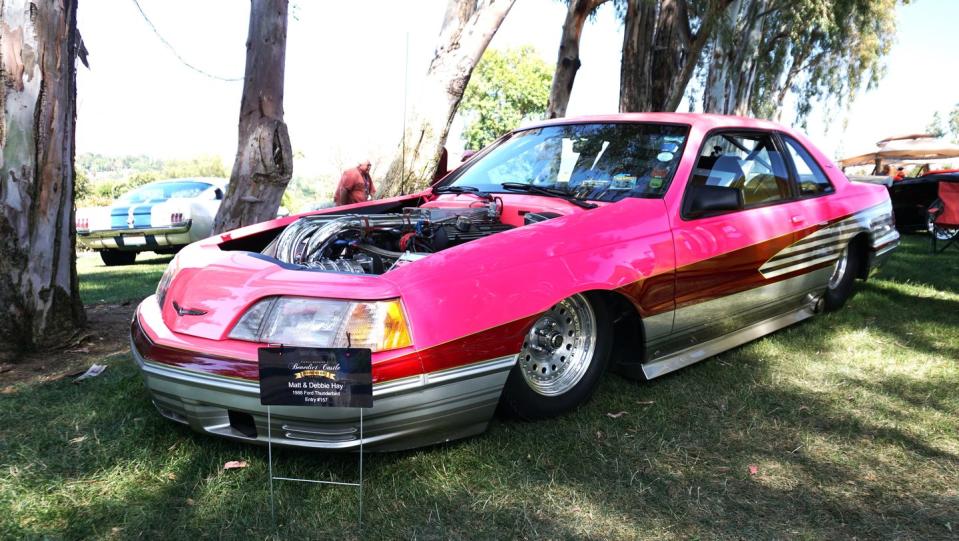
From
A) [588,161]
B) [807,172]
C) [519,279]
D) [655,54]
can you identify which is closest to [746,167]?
[807,172]

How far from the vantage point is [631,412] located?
10.3ft

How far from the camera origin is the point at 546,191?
3.61 meters

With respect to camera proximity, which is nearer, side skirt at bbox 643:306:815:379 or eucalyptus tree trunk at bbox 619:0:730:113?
side skirt at bbox 643:306:815:379

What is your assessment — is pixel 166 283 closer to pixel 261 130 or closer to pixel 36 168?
pixel 36 168

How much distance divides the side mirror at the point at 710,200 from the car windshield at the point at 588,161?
15 centimetres

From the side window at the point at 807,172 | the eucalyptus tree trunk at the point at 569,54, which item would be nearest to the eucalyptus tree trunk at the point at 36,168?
the side window at the point at 807,172

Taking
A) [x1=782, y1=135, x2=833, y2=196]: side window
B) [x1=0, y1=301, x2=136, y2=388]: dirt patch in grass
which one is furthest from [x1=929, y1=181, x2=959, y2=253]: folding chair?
[x1=0, y1=301, x2=136, y2=388]: dirt patch in grass

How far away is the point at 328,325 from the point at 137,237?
8639mm

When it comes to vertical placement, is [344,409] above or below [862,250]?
below

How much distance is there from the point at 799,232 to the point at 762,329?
24.7 inches

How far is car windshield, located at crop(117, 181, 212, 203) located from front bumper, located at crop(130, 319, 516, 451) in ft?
28.5

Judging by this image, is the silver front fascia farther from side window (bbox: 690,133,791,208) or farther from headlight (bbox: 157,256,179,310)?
side window (bbox: 690,133,791,208)

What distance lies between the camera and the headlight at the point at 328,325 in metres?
2.27

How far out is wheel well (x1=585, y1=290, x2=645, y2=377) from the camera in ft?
9.96
